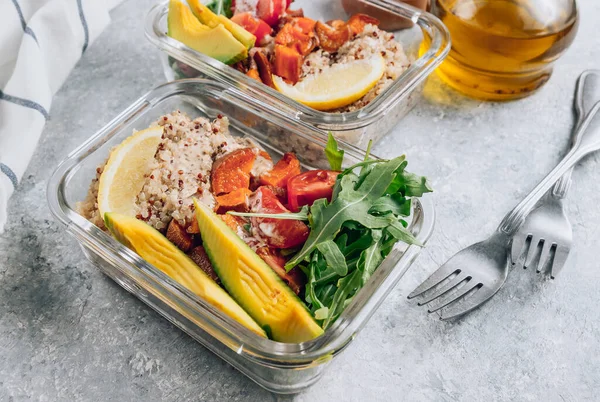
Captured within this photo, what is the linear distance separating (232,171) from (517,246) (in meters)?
0.71

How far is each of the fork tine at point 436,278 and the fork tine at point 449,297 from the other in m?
0.04

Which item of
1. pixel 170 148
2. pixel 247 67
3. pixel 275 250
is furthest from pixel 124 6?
pixel 275 250

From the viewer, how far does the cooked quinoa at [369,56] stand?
1.89 metres

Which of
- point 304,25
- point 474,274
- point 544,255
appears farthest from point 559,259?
point 304,25

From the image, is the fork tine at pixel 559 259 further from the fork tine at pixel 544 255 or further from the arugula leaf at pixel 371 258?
the arugula leaf at pixel 371 258

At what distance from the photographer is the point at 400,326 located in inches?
60.4

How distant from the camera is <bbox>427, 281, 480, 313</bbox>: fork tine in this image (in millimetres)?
1513

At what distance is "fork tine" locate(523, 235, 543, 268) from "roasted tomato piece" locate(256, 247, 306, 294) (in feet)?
1.84

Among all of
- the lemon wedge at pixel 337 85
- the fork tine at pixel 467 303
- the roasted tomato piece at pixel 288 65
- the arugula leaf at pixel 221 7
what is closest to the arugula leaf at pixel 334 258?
the fork tine at pixel 467 303

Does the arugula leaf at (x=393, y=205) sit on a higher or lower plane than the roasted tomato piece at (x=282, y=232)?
higher

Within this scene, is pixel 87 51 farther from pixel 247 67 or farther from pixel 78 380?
pixel 78 380

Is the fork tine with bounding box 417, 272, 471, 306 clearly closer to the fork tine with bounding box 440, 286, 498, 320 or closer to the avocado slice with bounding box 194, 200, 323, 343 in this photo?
the fork tine with bounding box 440, 286, 498, 320

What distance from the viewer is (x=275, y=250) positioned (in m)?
1.43

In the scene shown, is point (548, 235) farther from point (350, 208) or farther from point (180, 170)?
point (180, 170)
